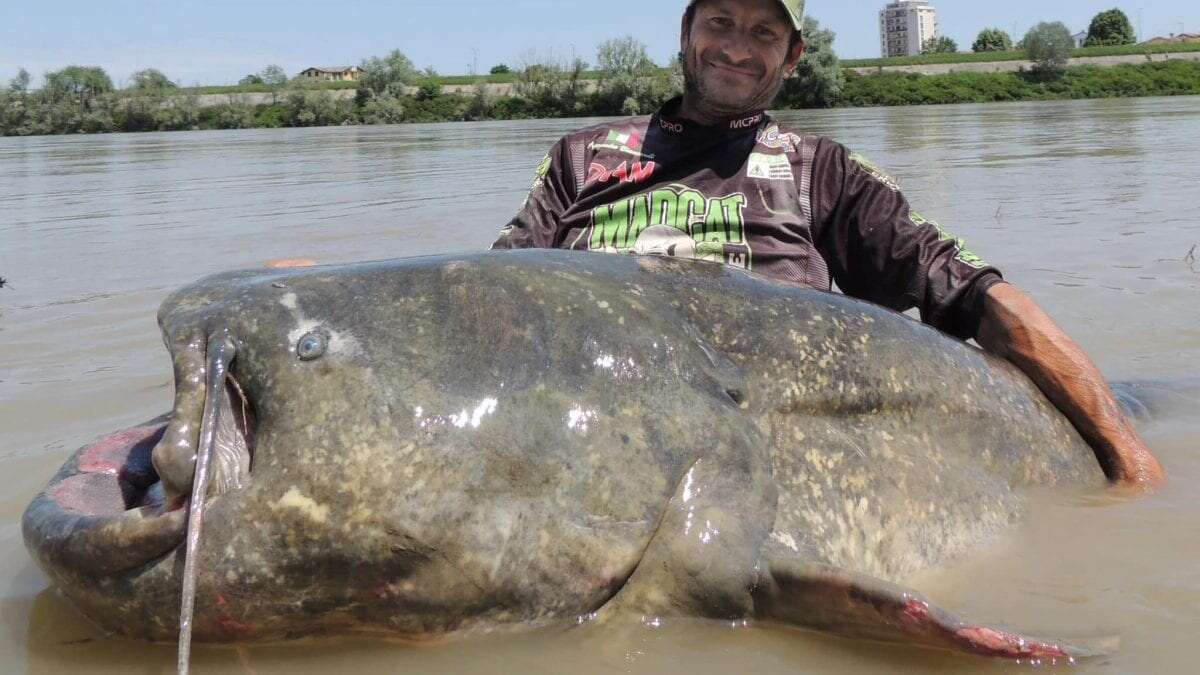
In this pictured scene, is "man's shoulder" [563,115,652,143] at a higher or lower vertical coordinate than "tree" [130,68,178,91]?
lower

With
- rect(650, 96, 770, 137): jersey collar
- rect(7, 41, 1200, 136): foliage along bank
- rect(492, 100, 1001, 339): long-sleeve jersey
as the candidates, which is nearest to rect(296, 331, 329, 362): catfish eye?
rect(492, 100, 1001, 339): long-sleeve jersey

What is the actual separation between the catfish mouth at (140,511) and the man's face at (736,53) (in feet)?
7.57

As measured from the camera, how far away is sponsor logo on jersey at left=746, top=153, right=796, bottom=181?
381 centimetres

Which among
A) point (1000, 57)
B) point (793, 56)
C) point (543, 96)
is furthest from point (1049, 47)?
point (793, 56)

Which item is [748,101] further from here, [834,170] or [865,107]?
[865,107]

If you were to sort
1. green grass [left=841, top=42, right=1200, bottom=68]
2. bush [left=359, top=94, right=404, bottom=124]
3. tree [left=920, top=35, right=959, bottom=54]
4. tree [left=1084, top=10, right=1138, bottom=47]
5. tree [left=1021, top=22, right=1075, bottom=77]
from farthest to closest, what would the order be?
tree [left=920, top=35, right=959, bottom=54]
tree [left=1084, top=10, right=1138, bottom=47]
green grass [left=841, top=42, right=1200, bottom=68]
tree [left=1021, top=22, right=1075, bottom=77]
bush [left=359, top=94, right=404, bottom=124]

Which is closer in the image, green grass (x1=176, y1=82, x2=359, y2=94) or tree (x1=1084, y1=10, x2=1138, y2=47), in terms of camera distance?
green grass (x1=176, y1=82, x2=359, y2=94)

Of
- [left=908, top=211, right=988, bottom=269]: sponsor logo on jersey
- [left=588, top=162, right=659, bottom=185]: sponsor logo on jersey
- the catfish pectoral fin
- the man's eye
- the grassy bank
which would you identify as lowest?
the catfish pectoral fin

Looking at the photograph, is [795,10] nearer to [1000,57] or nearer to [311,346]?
[311,346]

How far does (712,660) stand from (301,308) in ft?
3.77

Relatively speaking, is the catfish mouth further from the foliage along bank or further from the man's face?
the foliage along bank

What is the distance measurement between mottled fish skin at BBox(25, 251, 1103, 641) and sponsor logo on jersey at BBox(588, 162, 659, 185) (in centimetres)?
128

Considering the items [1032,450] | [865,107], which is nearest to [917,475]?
[1032,450]

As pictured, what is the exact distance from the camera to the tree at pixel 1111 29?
106062 millimetres
